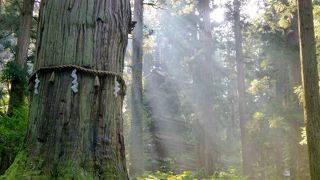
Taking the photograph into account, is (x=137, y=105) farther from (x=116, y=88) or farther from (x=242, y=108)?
(x=116, y=88)

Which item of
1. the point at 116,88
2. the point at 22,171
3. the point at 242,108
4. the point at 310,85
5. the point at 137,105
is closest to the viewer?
the point at 22,171

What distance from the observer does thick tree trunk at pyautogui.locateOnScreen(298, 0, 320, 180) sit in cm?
865

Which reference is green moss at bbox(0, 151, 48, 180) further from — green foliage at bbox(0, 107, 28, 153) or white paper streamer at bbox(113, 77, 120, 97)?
green foliage at bbox(0, 107, 28, 153)

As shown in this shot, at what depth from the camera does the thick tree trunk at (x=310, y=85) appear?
8648mm

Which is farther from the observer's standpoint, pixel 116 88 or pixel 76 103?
pixel 116 88

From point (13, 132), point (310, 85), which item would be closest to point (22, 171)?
point (13, 132)

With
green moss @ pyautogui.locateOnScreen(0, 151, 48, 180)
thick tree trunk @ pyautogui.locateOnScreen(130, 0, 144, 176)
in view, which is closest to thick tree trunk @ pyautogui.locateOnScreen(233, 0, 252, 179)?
thick tree trunk @ pyautogui.locateOnScreen(130, 0, 144, 176)

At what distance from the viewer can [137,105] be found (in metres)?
17.6

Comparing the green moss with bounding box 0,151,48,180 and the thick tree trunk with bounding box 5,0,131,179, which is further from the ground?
the thick tree trunk with bounding box 5,0,131,179

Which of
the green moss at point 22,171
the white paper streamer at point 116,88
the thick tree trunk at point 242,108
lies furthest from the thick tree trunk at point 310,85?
the thick tree trunk at point 242,108

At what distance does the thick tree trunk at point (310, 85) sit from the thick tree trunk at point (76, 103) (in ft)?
22.9

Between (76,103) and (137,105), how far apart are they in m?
15.0

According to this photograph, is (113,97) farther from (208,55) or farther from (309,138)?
(208,55)

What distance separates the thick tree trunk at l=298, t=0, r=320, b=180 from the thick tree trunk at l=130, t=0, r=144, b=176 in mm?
9059
